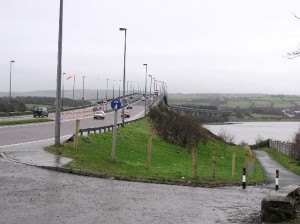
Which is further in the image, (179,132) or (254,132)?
(254,132)

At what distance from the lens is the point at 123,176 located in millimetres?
15555

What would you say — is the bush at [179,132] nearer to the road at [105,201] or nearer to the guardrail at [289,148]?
the guardrail at [289,148]

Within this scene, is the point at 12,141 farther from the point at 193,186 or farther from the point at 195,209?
the point at 195,209

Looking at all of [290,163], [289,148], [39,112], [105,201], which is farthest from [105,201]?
[289,148]

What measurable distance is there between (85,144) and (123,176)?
33.7ft

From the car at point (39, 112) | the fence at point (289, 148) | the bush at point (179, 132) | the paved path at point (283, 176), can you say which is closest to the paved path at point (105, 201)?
the paved path at point (283, 176)

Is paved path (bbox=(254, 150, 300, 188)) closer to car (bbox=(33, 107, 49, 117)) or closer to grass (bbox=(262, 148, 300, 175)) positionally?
grass (bbox=(262, 148, 300, 175))

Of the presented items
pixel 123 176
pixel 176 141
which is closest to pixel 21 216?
pixel 123 176

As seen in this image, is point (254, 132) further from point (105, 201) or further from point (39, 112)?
point (105, 201)

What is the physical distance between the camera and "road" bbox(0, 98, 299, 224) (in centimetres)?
946

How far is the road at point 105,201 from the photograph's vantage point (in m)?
9.46

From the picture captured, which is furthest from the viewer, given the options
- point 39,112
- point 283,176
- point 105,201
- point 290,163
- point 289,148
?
point 289,148

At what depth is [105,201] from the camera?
36.3 ft

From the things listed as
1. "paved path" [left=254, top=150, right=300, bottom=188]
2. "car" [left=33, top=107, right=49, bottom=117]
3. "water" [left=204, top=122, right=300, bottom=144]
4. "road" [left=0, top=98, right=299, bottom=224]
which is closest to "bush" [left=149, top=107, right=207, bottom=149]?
"paved path" [left=254, top=150, right=300, bottom=188]
